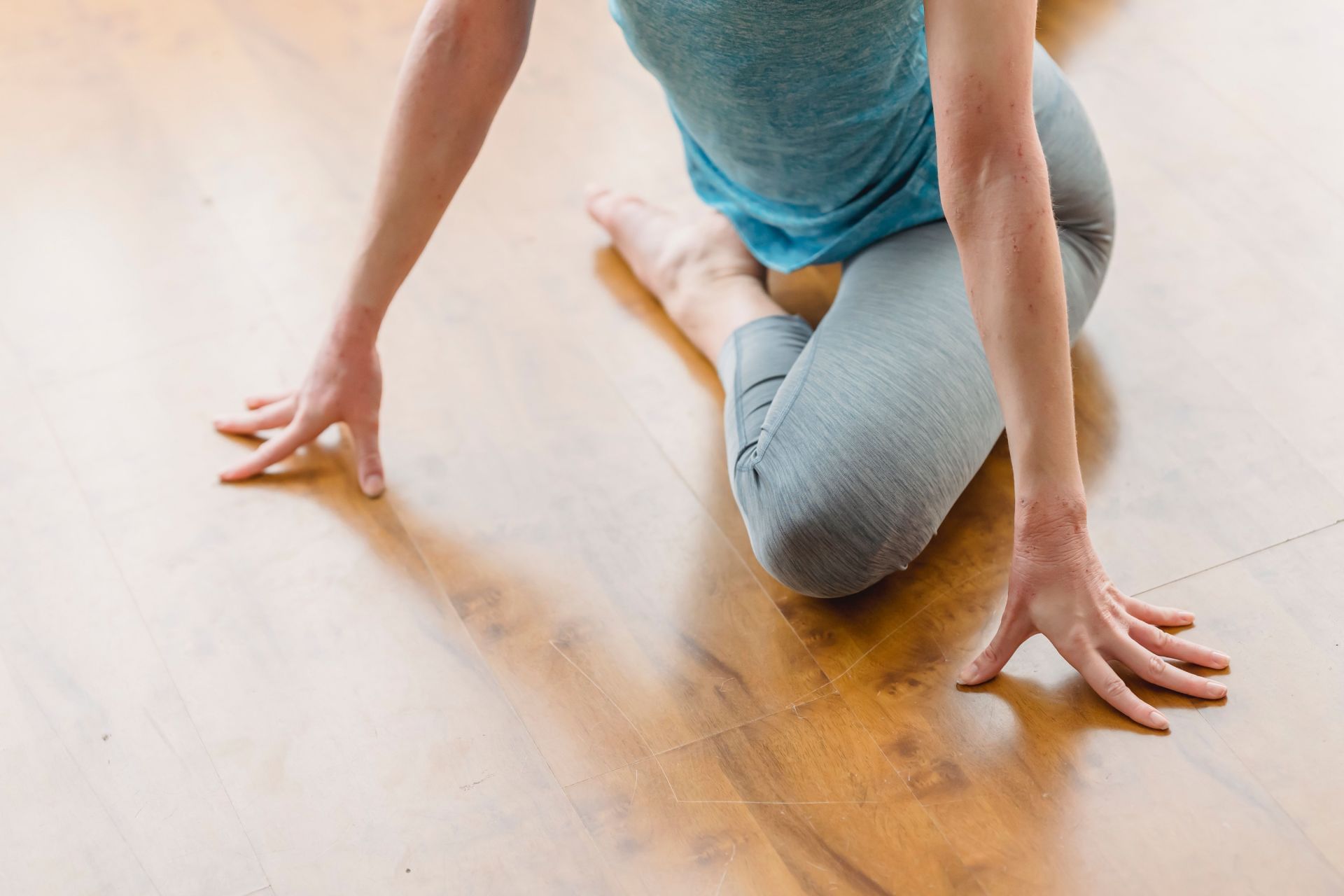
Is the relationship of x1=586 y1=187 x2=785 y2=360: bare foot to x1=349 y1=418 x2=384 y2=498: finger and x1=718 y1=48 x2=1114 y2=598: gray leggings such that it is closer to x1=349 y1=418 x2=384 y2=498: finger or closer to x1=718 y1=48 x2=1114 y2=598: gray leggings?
x1=718 y1=48 x2=1114 y2=598: gray leggings

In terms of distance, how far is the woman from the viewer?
964mm

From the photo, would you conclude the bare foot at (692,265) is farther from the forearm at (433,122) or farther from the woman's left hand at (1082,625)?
the woman's left hand at (1082,625)

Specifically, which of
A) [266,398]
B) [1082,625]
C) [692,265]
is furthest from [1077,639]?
[266,398]

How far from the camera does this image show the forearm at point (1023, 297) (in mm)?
953

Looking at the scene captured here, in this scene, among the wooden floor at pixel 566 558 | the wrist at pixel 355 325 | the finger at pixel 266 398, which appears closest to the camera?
the wooden floor at pixel 566 558

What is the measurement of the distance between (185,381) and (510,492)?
0.40m

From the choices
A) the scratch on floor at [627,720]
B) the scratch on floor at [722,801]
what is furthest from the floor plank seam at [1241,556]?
the scratch on floor at [627,720]

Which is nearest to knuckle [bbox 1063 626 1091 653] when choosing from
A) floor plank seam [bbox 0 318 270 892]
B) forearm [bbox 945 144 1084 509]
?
forearm [bbox 945 144 1084 509]

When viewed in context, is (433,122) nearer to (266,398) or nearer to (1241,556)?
(266,398)

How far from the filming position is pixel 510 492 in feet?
4.30

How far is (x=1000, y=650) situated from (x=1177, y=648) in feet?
0.50

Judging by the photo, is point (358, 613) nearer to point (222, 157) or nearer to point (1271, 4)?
point (222, 157)

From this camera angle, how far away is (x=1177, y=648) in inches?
43.5

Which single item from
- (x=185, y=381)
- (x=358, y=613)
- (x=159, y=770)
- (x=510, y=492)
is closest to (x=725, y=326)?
(x=510, y=492)
